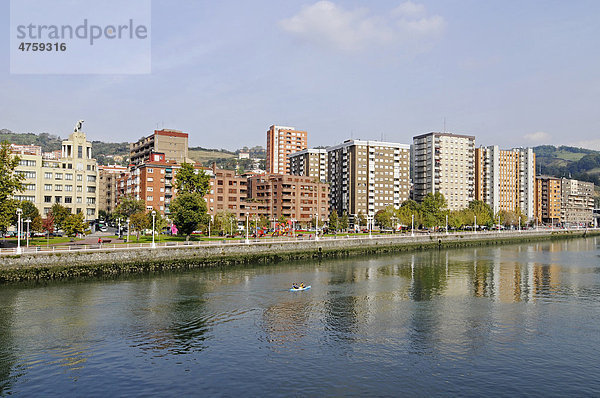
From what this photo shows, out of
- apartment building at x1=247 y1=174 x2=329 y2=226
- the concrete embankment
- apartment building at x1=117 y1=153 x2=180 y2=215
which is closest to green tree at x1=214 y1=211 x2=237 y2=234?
apartment building at x1=117 y1=153 x2=180 y2=215

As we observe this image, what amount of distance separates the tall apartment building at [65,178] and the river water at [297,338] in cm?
7179

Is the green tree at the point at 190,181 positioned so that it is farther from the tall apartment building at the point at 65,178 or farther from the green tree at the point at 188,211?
the tall apartment building at the point at 65,178

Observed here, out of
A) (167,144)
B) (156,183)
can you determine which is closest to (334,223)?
(156,183)

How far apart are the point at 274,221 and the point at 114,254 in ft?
332

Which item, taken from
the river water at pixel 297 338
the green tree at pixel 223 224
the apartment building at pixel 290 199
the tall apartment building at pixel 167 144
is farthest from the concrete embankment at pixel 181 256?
the tall apartment building at pixel 167 144

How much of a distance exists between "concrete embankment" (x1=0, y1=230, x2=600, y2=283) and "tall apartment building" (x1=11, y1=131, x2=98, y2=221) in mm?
55639

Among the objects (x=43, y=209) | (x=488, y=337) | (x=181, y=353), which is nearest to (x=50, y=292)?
(x=181, y=353)

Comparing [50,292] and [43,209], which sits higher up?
[43,209]

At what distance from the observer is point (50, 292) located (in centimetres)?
5772

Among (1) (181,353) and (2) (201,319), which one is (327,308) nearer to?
(2) (201,319)

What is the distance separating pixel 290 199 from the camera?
17862cm

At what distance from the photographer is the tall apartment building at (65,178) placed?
124m

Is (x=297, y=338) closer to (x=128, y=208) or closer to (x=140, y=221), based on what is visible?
(x=140, y=221)

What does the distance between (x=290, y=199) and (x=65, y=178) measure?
257ft
